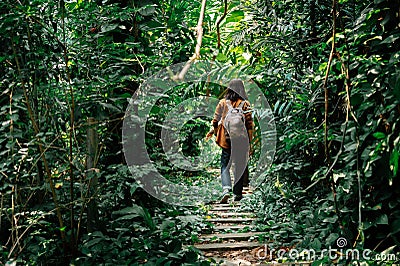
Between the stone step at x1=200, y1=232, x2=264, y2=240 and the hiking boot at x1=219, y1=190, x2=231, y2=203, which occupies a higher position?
the stone step at x1=200, y1=232, x2=264, y2=240

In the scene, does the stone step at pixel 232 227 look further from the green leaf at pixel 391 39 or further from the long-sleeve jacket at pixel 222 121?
the green leaf at pixel 391 39

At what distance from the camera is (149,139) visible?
428 cm

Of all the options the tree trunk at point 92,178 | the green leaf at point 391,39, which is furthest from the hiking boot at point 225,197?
the green leaf at point 391,39

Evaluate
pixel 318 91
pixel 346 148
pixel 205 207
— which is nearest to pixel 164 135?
pixel 205 207

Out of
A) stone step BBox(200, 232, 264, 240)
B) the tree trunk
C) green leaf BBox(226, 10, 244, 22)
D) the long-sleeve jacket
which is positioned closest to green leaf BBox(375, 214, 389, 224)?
stone step BBox(200, 232, 264, 240)

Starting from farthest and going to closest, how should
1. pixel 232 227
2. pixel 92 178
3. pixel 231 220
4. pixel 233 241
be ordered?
pixel 231 220, pixel 232 227, pixel 233 241, pixel 92 178

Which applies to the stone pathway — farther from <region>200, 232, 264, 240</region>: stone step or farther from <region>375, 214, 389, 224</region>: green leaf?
<region>375, 214, 389, 224</region>: green leaf

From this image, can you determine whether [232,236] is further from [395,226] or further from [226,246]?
[395,226]

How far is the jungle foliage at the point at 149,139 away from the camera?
2604 mm

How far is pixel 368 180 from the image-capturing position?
2678 mm

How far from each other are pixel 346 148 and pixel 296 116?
1289 mm

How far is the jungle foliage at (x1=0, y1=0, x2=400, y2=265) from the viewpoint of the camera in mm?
→ 2604

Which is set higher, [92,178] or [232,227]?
[92,178]

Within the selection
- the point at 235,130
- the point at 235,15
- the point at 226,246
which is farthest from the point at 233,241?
the point at 235,15
